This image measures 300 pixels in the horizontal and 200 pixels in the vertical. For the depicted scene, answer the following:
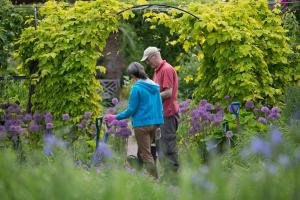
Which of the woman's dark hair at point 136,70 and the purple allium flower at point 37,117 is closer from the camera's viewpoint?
the woman's dark hair at point 136,70

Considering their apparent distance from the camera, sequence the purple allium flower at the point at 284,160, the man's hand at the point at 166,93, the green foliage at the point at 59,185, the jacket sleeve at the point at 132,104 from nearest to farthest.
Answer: the green foliage at the point at 59,185 < the purple allium flower at the point at 284,160 < the jacket sleeve at the point at 132,104 < the man's hand at the point at 166,93

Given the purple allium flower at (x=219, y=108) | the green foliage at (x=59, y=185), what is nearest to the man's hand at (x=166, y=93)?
the purple allium flower at (x=219, y=108)

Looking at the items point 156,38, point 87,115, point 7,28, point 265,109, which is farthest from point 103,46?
point 156,38

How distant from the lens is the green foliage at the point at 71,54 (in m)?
8.16

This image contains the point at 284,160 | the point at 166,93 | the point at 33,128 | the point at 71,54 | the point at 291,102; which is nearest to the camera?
the point at 284,160

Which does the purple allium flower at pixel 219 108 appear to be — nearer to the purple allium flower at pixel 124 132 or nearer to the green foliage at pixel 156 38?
the purple allium flower at pixel 124 132

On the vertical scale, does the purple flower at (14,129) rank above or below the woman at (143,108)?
below

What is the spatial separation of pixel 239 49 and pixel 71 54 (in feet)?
7.03

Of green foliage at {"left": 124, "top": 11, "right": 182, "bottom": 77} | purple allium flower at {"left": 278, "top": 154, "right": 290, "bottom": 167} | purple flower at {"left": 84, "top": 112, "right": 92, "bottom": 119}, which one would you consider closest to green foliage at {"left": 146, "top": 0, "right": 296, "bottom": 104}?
purple flower at {"left": 84, "top": 112, "right": 92, "bottom": 119}

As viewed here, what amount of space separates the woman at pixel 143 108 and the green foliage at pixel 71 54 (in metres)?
1.56

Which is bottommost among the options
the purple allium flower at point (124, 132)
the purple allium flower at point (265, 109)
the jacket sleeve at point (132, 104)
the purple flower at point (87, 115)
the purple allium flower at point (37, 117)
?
the purple allium flower at point (124, 132)

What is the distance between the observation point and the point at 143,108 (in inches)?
262

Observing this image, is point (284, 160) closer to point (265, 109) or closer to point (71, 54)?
point (265, 109)

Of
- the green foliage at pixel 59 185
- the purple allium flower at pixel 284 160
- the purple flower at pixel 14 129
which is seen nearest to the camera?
the green foliage at pixel 59 185
